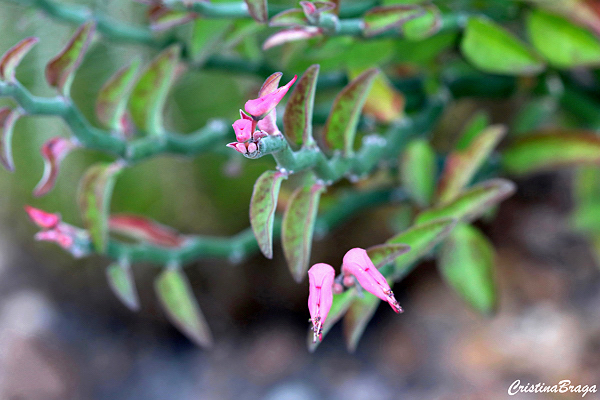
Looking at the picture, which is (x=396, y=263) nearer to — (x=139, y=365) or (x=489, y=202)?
(x=489, y=202)

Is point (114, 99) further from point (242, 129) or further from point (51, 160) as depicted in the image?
point (242, 129)

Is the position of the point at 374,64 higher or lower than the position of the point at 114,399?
higher

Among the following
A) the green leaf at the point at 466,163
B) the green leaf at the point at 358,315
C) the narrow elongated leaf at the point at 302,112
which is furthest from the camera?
the green leaf at the point at 466,163

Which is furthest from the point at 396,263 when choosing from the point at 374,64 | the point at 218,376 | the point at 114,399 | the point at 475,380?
the point at 114,399

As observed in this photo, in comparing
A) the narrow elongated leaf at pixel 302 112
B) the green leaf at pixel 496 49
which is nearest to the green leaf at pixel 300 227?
the narrow elongated leaf at pixel 302 112

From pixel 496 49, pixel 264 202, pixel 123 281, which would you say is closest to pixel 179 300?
pixel 123 281

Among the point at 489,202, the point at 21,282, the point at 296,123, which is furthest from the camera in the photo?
the point at 21,282

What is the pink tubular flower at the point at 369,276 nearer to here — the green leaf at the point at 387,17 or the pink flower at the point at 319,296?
the pink flower at the point at 319,296
